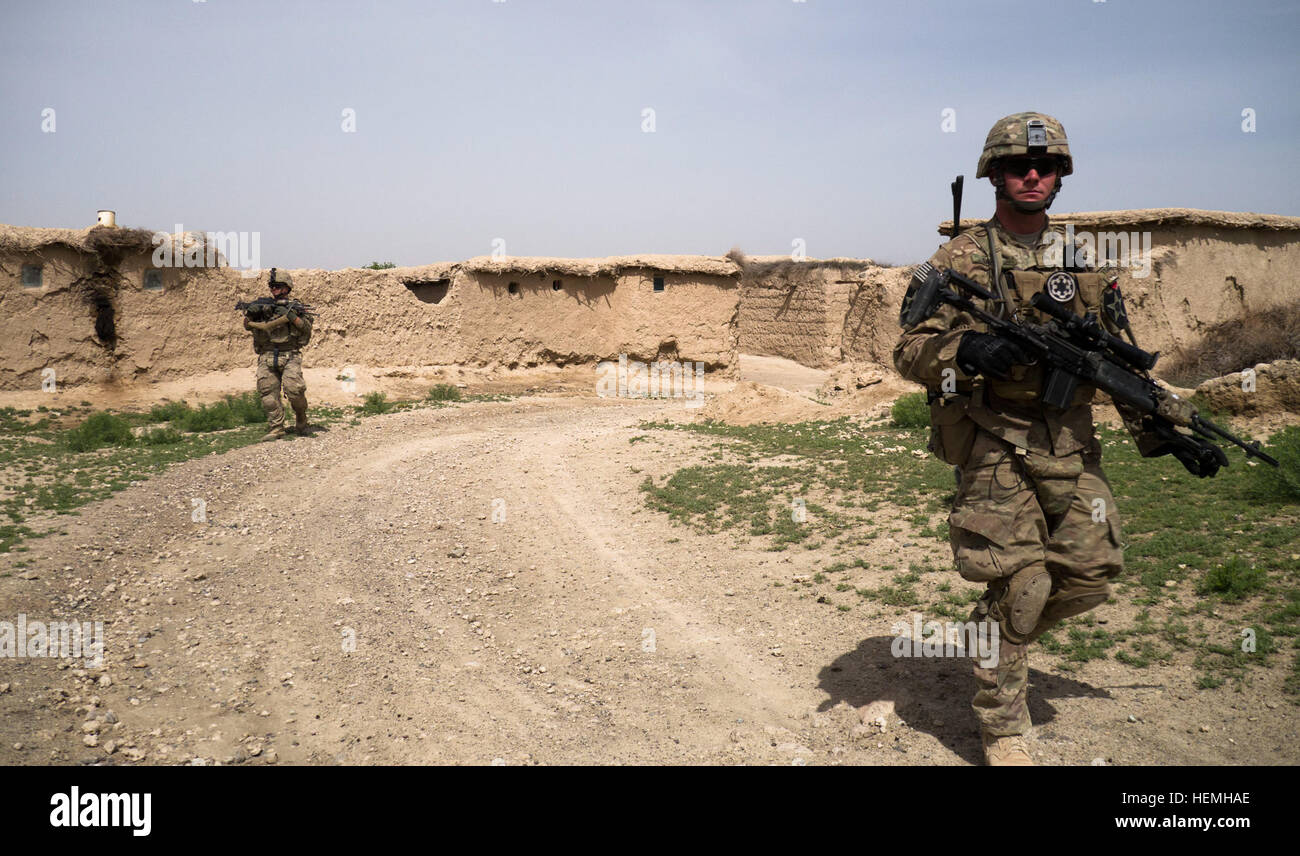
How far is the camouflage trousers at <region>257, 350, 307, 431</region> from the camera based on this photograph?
35.9 feet

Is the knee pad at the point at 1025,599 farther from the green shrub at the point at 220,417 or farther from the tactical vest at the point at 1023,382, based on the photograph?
the green shrub at the point at 220,417

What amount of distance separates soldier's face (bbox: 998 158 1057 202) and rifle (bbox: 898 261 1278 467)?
1.37 feet

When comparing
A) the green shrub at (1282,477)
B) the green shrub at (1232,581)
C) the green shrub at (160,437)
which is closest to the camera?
the green shrub at (1232,581)

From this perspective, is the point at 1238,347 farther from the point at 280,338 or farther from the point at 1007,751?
the point at 280,338

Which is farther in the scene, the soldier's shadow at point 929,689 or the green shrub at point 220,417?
the green shrub at point 220,417

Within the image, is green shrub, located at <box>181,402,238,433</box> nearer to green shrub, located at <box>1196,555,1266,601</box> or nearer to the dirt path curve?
the dirt path curve

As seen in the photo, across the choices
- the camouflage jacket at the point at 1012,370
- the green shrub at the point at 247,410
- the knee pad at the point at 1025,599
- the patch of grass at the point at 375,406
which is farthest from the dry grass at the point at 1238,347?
the green shrub at the point at 247,410

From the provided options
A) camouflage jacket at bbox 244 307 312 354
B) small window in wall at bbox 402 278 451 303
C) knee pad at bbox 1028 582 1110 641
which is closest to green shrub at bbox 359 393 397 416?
camouflage jacket at bbox 244 307 312 354

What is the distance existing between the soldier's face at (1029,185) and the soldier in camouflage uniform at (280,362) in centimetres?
944

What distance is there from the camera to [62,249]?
1302 cm

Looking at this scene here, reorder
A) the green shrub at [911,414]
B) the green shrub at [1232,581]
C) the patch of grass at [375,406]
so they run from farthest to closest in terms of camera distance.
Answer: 1. the patch of grass at [375,406]
2. the green shrub at [911,414]
3. the green shrub at [1232,581]

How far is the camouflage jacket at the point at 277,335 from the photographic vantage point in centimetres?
1094

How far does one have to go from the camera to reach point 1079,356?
3.23 meters
